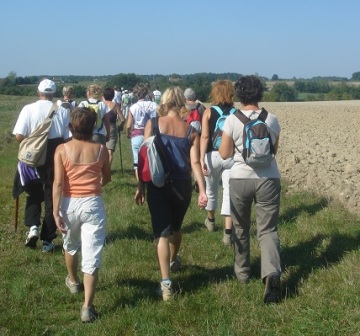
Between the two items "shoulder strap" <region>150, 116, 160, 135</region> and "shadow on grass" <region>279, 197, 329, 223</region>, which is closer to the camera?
"shoulder strap" <region>150, 116, 160, 135</region>

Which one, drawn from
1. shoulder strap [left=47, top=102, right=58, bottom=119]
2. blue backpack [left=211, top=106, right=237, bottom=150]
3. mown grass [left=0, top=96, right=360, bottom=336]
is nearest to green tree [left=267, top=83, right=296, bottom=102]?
mown grass [left=0, top=96, right=360, bottom=336]

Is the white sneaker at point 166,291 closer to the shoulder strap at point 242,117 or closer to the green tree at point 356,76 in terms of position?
the shoulder strap at point 242,117

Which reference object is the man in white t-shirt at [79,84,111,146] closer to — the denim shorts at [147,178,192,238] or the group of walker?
the group of walker

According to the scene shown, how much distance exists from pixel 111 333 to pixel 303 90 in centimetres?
10036

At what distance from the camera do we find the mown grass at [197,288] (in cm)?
501

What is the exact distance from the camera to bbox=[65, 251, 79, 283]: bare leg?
5809 mm

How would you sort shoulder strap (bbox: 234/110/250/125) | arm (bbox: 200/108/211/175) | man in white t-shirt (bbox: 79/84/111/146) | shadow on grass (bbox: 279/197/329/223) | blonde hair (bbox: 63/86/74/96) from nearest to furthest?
shoulder strap (bbox: 234/110/250/125) → arm (bbox: 200/108/211/175) → shadow on grass (bbox: 279/197/329/223) → blonde hair (bbox: 63/86/74/96) → man in white t-shirt (bbox: 79/84/111/146)

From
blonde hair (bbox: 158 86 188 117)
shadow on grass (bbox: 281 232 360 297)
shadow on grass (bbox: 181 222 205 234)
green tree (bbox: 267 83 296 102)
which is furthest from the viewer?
green tree (bbox: 267 83 296 102)

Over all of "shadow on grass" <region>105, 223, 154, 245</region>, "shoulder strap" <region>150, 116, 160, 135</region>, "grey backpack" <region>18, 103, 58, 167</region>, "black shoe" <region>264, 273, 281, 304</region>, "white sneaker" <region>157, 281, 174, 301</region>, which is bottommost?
"shadow on grass" <region>105, 223, 154, 245</region>

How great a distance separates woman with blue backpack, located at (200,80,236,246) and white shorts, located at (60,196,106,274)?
2.32 m

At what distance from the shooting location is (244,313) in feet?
17.1

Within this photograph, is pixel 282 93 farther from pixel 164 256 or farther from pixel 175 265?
pixel 164 256

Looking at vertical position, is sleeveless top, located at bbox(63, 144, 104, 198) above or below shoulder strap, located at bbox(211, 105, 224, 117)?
below

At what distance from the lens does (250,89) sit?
575 cm
